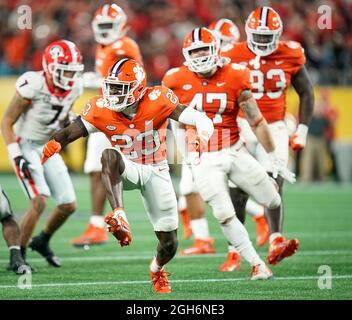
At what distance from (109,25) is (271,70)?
2.22m

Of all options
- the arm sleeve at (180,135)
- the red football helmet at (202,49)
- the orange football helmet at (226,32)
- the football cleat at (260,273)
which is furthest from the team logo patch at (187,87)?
the orange football helmet at (226,32)

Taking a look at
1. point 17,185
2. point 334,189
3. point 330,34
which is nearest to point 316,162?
point 334,189

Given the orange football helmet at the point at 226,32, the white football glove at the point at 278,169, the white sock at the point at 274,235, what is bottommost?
the white sock at the point at 274,235

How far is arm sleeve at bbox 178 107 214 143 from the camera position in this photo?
20.0 ft

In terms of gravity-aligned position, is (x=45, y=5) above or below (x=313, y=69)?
above

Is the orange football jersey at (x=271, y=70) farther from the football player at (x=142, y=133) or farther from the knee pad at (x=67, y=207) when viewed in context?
the knee pad at (x=67, y=207)

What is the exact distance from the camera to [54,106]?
298 inches

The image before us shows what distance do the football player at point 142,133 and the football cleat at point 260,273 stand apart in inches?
29.6

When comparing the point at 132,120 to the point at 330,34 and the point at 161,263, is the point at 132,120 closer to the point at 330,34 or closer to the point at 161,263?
the point at 161,263

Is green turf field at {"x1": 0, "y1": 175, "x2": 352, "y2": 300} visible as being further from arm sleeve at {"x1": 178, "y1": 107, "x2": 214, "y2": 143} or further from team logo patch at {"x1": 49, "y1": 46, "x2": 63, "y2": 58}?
team logo patch at {"x1": 49, "y1": 46, "x2": 63, "y2": 58}

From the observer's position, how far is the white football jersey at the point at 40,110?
7.43 meters

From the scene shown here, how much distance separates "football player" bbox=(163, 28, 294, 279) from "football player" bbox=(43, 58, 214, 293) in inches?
24.8

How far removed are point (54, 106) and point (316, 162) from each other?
881 cm

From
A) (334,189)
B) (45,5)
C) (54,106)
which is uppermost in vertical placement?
(45,5)
